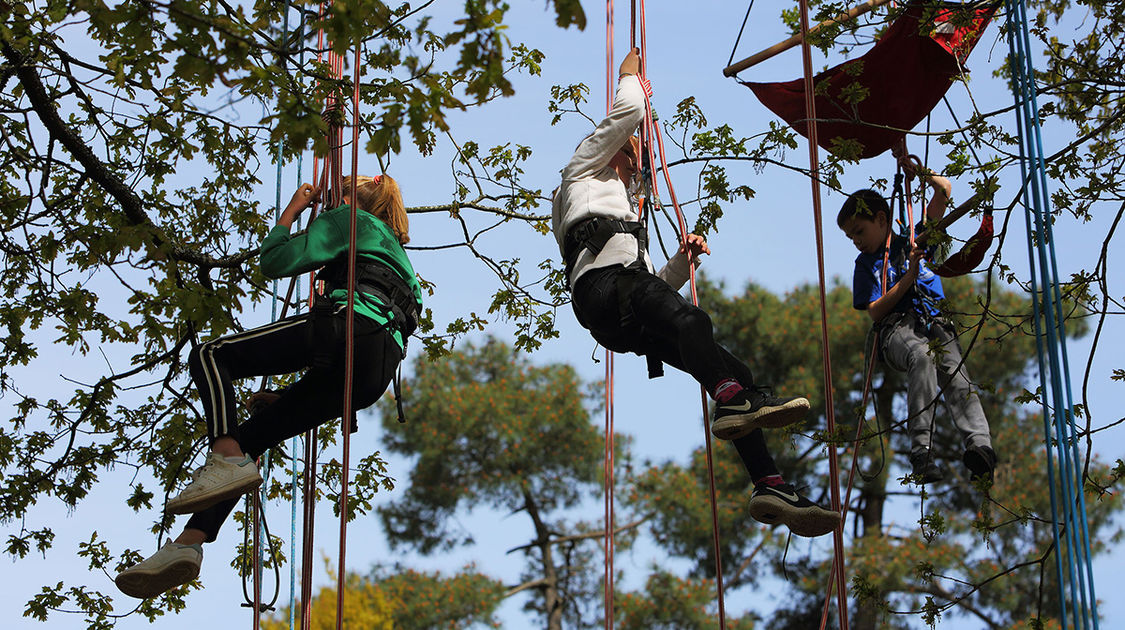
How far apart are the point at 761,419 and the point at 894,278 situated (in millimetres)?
1562

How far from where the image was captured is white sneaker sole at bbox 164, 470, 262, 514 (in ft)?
13.0

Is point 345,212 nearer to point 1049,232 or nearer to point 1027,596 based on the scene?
point 1049,232

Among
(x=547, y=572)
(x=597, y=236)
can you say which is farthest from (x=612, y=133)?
(x=547, y=572)

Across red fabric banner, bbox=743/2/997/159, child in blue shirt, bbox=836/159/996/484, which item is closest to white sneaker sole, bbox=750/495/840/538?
child in blue shirt, bbox=836/159/996/484

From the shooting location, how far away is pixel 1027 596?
1605 centimetres

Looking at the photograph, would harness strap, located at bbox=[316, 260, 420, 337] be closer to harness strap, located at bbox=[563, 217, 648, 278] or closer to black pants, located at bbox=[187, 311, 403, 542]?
black pants, located at bbox=[187, 311, 403, 542]

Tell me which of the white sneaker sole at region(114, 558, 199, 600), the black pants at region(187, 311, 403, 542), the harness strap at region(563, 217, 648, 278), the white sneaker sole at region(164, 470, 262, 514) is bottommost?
the white sneaker sole at region(114, 558, 199, 600)

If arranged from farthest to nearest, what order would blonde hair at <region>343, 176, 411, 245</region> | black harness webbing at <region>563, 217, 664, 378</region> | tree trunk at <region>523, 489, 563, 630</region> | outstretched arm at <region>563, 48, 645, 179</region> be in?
tree trunk at <region>523, 489, 563, 630</region> < blonde hair at <region>343, 176, 411, 245</region> < outstretched arm at <region>563, 48, 645, 179</region> < black harness webbing at <region>563, 217, 664, 378</region>

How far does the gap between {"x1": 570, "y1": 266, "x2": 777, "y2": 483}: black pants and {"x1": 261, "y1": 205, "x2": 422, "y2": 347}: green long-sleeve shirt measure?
0.65 meters

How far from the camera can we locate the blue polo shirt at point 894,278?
519cm

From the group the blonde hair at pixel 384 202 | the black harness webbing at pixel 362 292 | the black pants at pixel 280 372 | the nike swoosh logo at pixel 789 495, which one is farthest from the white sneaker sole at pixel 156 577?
the nike swoosh logo at pixel 789 495

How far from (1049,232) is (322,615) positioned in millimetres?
17062

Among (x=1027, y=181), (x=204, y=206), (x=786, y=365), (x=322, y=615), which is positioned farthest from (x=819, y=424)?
(x=1027, y=181)

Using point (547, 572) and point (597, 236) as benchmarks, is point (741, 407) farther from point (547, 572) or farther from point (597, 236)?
point (547, 572)
